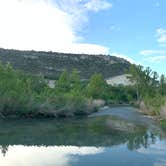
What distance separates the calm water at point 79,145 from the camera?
18.7 metres

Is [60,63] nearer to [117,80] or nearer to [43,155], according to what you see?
[117,80]

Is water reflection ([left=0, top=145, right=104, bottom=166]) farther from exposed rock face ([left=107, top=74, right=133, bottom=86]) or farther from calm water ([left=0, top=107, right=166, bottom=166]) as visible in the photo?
exposed rock face ([left=107, top=74, right=133, bottom=86])

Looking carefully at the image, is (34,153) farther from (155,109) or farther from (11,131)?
(155,109)

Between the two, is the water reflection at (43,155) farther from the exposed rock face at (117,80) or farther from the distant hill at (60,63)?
the exposed rock face at (117,80)

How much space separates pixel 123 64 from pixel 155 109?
222 ft

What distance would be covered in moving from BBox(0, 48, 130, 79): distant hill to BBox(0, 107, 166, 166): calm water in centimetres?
5763

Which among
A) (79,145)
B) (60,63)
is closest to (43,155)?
(79,145)

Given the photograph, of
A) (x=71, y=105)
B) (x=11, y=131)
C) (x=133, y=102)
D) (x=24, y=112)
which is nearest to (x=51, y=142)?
(x=11, y=131)

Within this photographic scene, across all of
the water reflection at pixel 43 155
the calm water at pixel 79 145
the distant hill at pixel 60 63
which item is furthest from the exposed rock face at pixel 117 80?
the water reflection at pixel 43 155

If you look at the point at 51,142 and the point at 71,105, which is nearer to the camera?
the point at 51,142

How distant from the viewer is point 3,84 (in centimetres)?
3869

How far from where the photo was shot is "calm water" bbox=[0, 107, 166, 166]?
1873cm

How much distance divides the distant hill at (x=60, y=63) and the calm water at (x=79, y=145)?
5763 cm

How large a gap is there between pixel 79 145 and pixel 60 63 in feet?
251
